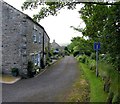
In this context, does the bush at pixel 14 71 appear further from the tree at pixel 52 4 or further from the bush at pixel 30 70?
the tree at pixel 52 4

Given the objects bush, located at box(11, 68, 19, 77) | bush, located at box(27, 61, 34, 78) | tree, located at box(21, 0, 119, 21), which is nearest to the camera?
tree, located at box(21, 0, 119, 21)

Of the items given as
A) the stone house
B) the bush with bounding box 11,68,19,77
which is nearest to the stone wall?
the stone house

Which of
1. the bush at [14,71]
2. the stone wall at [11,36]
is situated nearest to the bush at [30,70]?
the stone wall at [11,36]

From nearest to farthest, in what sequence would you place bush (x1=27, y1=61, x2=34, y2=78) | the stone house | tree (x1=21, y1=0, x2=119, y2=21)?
tree (x1=21, y1=0, x2=119, y2=21) < the stone house < bush (x1=27, y1=61, x2=34, y2=78)

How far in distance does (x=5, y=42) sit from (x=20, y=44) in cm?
136

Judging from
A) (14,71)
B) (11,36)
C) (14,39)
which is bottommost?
(14,71)

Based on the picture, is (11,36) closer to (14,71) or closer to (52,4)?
(14,71)

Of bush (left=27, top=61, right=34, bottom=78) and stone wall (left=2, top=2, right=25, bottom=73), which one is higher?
stone wall (left=2, top=2, right=25, bottom=73)

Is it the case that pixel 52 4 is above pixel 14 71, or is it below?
above

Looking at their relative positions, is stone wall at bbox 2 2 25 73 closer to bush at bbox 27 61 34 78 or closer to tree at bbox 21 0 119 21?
bush at bbox 27 61 34 78

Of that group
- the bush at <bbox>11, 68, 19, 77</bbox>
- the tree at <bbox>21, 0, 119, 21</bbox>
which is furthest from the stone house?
the tree at <bbox>21, 0, 119, 21</bbox>

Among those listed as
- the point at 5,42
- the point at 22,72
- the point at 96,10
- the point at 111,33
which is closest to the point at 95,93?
the point at 111,33

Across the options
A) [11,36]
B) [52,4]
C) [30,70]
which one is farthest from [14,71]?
[52,4]

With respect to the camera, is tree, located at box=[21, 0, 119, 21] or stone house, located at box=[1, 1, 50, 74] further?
stone house, located at box=[1, 1, 50, 74]
